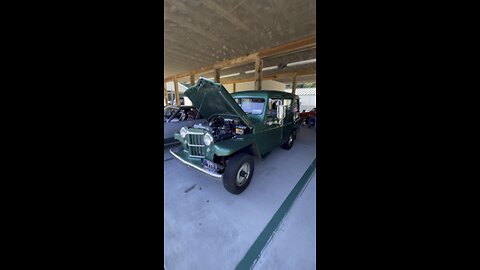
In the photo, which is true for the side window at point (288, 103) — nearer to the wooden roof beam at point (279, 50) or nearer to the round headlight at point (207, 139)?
the wooden roof beam at point (279, 50)

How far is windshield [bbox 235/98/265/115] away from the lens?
3.28 meters

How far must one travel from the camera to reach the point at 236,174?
2.27 metres

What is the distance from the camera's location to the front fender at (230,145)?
2.15 meters

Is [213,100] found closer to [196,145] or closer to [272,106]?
[196,145]

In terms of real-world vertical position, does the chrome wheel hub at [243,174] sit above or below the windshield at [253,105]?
below

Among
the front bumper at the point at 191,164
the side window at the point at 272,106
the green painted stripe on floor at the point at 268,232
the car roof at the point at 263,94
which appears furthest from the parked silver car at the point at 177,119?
the green painted stripe on floor at the point at 268,232

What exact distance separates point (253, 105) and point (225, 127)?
0.81 meters

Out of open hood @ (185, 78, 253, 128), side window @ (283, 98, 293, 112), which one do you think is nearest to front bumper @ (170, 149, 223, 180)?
open hood @ (185, 78, 253, 128)

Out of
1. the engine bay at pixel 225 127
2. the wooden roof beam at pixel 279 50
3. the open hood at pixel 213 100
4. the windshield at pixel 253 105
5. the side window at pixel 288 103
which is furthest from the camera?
the wooden roof beam at pixel 279 50

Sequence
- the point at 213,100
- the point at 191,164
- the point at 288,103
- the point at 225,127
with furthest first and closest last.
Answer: the point at 288,103, the point at 225,127, the point at 213,100, the point at 191,164

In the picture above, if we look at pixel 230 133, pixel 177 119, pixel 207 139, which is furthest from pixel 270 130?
pixel 177 119

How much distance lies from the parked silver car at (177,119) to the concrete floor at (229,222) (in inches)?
93.4

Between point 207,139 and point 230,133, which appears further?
point 230,133
